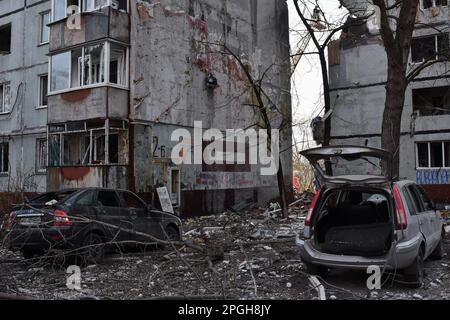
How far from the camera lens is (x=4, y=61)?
905 inches

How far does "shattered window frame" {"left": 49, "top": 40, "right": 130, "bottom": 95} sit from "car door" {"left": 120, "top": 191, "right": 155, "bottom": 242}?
6932 millimetres

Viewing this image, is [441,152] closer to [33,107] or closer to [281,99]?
[281,99]

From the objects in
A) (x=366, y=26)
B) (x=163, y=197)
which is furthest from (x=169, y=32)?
(x=366, y=26)

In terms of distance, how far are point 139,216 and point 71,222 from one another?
2165 mm

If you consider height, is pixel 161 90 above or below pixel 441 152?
above

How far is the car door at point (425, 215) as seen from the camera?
24.9 ft

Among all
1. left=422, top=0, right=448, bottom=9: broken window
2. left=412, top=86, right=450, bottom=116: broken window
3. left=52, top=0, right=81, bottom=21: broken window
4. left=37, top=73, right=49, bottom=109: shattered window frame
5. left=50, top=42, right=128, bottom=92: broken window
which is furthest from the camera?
left=412, top=86, right=450, bottom=116: broken window

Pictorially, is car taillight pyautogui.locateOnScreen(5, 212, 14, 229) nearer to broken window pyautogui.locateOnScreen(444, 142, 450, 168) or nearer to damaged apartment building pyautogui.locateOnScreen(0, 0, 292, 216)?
damaged apartment building pyautogui.locateOnScreen(0, 0, 292, 216)

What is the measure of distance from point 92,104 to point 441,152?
16.7 meters

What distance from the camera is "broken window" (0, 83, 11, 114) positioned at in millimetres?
22495

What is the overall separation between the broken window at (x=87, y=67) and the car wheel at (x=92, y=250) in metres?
8.97

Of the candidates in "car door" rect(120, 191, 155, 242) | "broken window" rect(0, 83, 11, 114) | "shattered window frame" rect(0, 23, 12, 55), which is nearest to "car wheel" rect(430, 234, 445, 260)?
"car door" rect(120, 191, 155, 242)

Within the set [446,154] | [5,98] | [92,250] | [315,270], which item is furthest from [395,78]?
[5,98]

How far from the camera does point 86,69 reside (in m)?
17.7
